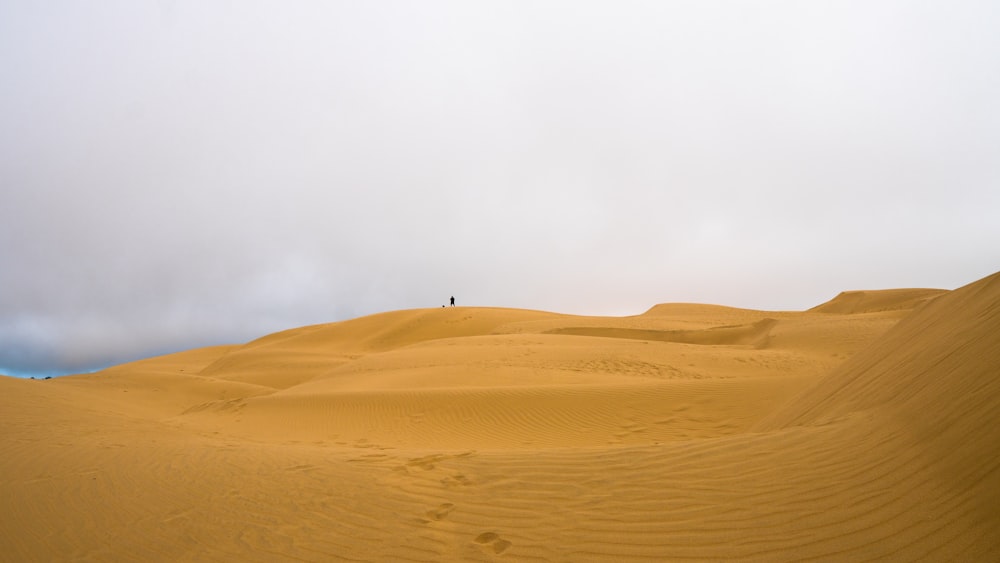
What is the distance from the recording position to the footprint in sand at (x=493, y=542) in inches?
141

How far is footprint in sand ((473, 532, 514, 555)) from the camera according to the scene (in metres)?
3.59

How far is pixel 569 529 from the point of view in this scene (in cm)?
370

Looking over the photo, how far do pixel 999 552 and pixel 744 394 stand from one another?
27.9 ft

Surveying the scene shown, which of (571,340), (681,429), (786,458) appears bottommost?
(681,429)

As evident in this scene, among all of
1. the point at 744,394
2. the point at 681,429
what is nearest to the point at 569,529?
the point at 681,429

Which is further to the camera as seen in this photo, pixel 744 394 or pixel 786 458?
pixel 744 394

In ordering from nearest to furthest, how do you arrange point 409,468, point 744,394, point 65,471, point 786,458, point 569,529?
point 569,529
point 786,458
point 409,468
point 65,471
point 744,394

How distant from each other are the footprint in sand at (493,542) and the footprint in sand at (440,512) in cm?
52

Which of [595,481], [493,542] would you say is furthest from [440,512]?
[595,481]

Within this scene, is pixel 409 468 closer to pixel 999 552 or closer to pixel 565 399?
pixel 999 552

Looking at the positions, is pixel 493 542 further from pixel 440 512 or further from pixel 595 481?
pixel 595 481

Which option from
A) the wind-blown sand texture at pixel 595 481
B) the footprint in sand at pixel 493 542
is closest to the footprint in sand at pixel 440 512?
the wind-blown sand texture at pixel 595 481

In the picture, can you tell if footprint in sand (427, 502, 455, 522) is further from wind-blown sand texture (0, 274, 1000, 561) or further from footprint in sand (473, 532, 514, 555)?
footprint in sand (473, 532, 514, 555)

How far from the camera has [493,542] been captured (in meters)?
3.70
